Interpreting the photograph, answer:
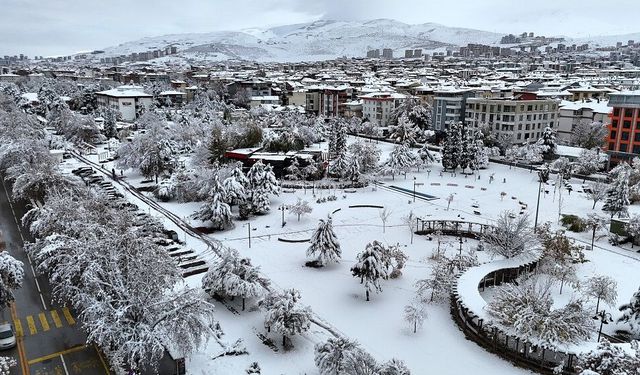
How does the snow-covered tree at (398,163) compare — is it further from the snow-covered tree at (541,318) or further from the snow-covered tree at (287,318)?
the snow-covered tree at (287,318)

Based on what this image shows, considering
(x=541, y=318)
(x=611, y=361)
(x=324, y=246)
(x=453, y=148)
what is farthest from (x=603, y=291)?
(x=453, y=148)

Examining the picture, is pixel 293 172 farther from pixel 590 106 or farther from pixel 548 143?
pixel 590 106

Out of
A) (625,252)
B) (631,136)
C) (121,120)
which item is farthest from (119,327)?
(121,120)

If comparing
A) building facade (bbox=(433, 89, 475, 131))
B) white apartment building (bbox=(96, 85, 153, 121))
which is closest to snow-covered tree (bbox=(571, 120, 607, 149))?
building facade (bbox=(433, 89, 475, 131))

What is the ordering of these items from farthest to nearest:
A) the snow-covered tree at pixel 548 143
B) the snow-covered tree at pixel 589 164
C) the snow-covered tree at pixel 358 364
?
1. the snow-covered tree at pixel 548 143
2. the snow-covered tree at pixel 589 164
3. the snow-covered tree at pixel 358 364

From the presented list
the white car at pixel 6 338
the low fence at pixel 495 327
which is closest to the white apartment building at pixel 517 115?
Answer: the low fence at pixel 495 327

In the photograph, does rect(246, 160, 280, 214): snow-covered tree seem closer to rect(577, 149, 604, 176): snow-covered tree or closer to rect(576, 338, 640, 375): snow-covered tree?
rect(576, 338, 640, 375): snow-covered tree
